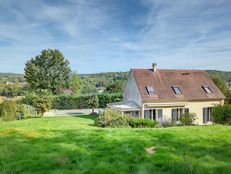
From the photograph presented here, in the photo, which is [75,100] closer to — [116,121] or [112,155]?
[116,121]

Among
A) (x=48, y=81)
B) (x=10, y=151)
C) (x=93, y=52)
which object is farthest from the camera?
(x=48, y=81)

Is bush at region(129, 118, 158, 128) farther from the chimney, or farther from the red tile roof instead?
the chimney

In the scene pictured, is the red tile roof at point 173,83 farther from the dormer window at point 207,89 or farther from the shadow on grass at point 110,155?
the shadow on grass at point 110,155

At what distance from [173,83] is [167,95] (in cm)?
295

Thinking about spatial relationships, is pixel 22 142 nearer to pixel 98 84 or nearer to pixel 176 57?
pixel 176 57

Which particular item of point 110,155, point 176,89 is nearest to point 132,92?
point 176,89

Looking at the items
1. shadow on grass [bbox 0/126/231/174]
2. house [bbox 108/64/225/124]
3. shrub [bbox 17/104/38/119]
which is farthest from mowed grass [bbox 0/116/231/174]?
shrub [bbox 17/104/38/119]

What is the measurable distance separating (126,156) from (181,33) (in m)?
26.2

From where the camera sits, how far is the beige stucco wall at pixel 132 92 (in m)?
31.1

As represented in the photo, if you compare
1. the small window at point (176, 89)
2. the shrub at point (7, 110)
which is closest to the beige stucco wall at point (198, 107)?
the small window at point (176, 89)

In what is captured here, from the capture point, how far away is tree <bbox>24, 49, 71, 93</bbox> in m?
59.1

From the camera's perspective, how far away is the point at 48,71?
60.6 meters

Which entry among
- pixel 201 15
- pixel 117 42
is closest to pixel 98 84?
pixel 117 42

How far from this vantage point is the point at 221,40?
3253cm
